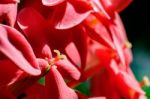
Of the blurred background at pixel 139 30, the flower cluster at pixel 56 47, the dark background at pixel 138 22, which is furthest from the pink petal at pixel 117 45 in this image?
the dark background at pixel 138 22

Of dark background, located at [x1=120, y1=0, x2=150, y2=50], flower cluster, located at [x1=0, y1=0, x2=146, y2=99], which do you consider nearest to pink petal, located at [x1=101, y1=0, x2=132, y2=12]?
flower cluster, located at [x1=0, y1=0, x2=146, y2=99]

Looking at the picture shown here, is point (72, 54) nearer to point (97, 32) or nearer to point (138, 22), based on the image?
point (97, 32)

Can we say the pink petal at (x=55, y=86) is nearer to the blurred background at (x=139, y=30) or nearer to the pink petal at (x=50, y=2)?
the pink petal at (x=50, y=2)

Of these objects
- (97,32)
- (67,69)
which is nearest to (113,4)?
(97,32)

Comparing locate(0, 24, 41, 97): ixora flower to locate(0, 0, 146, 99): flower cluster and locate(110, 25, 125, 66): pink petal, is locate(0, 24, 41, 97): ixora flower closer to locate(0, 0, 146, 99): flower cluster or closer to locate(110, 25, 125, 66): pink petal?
locate(0, 0, 146, 99): flower cluster

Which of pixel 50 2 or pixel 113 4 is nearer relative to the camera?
pixel 50 2

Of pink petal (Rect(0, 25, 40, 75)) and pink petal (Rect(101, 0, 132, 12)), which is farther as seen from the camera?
pink petal (Rect(101, 0, 132, 12))
